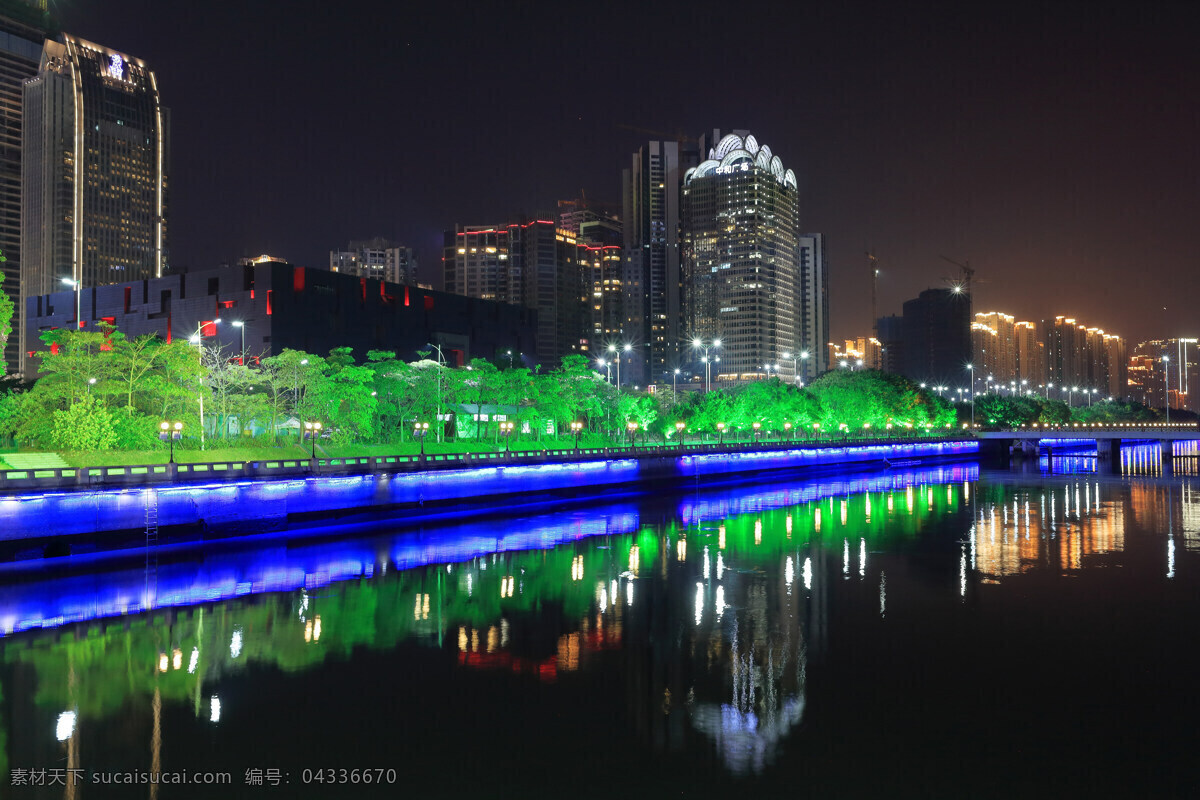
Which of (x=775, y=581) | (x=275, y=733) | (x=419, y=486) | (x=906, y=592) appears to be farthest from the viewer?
(x=419, y=486)

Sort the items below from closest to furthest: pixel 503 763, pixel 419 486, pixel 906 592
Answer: pixel 503 763 < pixel 906 592 < pixel 419 486

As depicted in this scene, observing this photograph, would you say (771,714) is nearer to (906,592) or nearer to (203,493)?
(906,592)

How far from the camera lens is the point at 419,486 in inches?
2322

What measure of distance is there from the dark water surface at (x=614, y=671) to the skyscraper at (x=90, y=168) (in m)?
178

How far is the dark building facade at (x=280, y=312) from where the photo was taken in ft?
316

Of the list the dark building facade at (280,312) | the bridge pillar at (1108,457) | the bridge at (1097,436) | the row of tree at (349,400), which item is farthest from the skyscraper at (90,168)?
the bridge pillar at (1108,457)

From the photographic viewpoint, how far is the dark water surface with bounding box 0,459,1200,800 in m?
17.3

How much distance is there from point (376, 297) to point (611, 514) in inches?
2336

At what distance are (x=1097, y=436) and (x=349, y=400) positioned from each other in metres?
108

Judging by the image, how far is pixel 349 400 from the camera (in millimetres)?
71812

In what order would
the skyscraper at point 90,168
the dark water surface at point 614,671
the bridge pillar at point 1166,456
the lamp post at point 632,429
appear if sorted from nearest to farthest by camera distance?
the dark water surface at point 614,671, the lamp post at point 632,429, the bridge pillar at point 1166,456, the skyscraper at point 90,168

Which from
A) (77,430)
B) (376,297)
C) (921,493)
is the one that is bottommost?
(921,493)

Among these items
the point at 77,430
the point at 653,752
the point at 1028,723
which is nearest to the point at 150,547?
the point at 77,430

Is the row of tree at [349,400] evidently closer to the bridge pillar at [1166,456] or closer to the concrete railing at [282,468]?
the concrete railing at [282,468]
